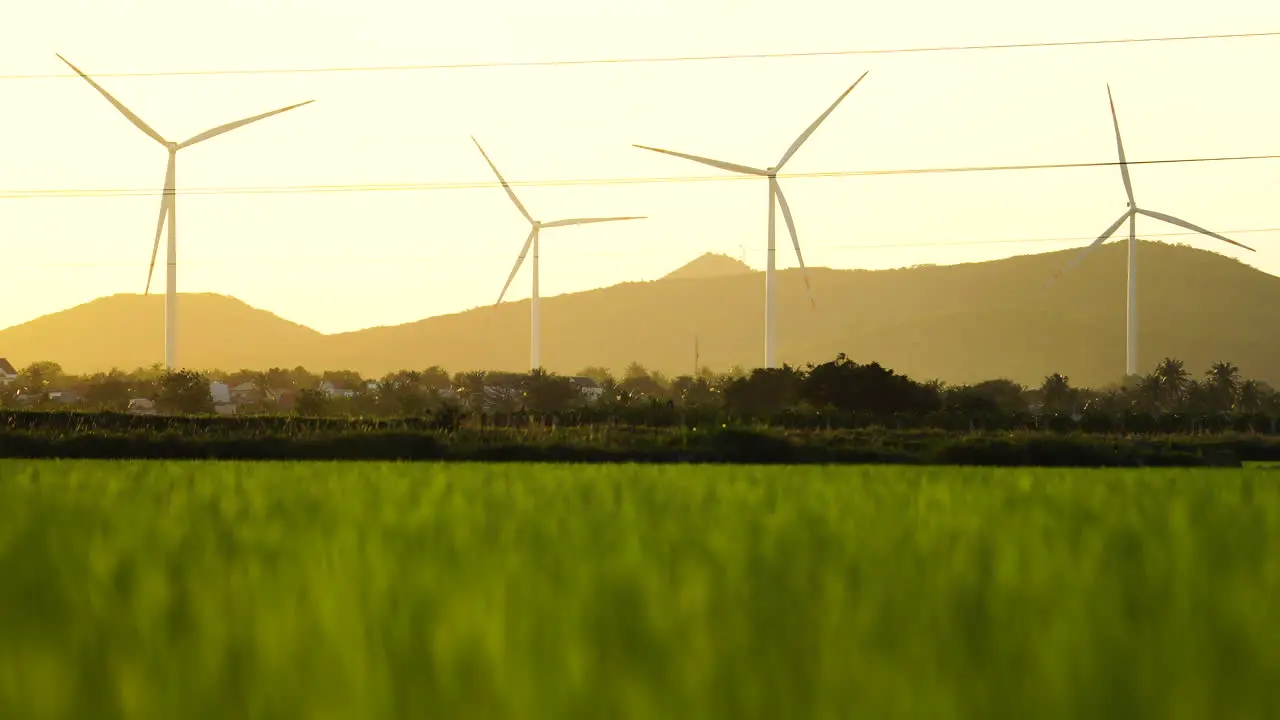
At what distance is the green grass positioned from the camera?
4660 mm

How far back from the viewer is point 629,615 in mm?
6637

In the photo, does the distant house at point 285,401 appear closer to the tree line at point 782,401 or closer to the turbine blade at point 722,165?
the tree line at point 782,401

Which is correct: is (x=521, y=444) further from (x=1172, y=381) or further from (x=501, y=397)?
(x=1172, y=381)

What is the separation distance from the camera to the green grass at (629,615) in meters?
4.66

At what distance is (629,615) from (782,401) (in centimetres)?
9669

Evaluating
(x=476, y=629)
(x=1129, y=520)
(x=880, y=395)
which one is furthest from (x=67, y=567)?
(x=880, y=395)

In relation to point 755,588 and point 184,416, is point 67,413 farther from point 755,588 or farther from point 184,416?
point 755,588

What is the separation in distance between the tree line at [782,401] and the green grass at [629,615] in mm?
38913

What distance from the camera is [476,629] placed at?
19.1ft

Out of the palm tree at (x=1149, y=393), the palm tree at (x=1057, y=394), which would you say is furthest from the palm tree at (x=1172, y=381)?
the palm tree at (x=1057, y=394)

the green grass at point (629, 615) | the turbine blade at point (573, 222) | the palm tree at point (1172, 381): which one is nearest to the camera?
the green grass at point (629, 615)

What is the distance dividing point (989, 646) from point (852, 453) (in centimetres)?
4131

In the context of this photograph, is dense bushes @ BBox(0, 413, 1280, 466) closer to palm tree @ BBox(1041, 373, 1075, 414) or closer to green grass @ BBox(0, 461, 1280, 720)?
green grass @ BBox(0, 461, 1280, 720)

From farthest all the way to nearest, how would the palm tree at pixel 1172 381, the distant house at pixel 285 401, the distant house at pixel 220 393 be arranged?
the distant house at pixel 220 393, the distant house at pixel 285 401, the palm tree at pixel 1172 381
